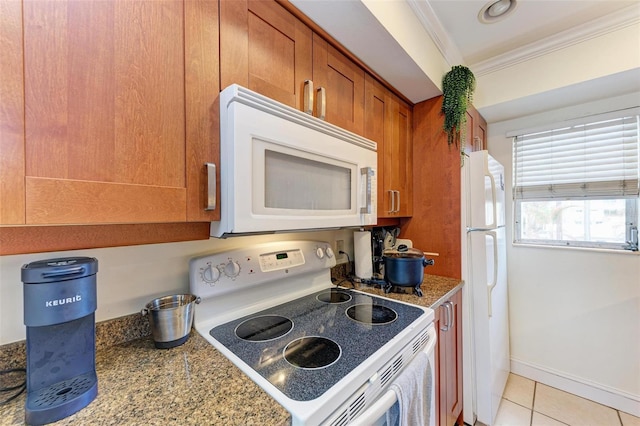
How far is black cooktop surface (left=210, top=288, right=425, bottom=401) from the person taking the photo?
73 centimetres

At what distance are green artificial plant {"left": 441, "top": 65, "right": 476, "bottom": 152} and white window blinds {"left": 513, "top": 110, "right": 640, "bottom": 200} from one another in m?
0.96

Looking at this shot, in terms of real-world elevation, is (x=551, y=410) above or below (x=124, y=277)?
below

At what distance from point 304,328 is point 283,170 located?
642 millimetres

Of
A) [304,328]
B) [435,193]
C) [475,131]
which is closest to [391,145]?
[435,193]

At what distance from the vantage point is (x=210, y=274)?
1.02 metres

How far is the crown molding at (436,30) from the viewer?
138 cm

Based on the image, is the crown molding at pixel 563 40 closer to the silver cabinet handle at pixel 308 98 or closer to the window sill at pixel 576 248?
the window sill at pixel 576 248

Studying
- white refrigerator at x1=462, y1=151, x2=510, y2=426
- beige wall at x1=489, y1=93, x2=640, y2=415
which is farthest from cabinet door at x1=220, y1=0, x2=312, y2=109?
beige wall at x1=489, y1=93, x2=640, y2=415

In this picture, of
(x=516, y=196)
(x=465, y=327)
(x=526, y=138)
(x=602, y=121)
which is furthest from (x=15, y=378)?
(x=602, y=121)

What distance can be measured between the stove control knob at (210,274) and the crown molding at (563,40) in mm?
2366

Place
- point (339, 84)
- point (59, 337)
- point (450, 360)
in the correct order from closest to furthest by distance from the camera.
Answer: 1. point (59, 337)
2. point (339, 84)
3. point (450, 360)

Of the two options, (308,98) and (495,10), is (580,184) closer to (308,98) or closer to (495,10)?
(495,10)

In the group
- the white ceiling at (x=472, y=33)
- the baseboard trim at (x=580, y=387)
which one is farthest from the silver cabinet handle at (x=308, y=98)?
the baseboard trim at (x=580, y=387)

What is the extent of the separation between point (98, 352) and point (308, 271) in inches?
34.9
